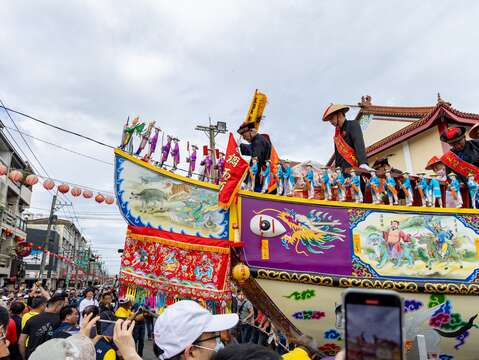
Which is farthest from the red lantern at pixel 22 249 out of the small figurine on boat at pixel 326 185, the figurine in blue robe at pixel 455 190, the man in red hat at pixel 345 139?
the figurine in blue robe at pixel 455 190

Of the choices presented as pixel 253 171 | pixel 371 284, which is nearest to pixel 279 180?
pixel 253 171

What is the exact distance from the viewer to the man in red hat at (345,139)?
5945 millimetres

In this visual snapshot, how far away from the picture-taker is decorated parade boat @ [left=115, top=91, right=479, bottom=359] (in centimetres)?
502

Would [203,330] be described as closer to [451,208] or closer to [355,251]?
[355,251]

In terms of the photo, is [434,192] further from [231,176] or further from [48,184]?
[48,184]

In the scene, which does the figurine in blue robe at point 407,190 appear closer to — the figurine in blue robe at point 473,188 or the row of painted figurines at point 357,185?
the row of painted figurines at point 357,185

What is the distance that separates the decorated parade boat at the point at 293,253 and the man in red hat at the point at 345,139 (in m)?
0.92

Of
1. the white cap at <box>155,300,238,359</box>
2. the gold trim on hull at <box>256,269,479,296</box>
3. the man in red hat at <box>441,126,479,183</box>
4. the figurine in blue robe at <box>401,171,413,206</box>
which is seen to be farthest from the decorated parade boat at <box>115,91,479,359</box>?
the white cap at <box>155,300,238,359</box>

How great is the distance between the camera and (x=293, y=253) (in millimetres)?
5094

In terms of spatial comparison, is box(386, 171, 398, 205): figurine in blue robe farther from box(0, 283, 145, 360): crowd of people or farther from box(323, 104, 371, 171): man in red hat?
box(0, 283, 145, 360): crowd of people

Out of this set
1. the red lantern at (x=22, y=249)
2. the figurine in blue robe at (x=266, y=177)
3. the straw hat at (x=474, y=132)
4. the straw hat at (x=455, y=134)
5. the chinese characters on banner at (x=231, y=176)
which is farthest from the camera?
the red lantern at (x=22, y=249)

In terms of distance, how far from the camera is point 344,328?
1.02 m

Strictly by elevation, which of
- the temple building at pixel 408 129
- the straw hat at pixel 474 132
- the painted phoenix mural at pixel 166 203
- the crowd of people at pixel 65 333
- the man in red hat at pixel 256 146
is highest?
the temple building at pixel 408 129

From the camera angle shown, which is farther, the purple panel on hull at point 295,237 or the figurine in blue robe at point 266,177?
the figurine in blue robe at point 266,177
